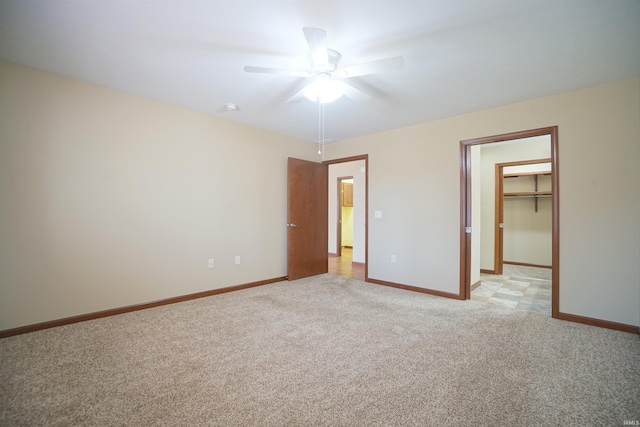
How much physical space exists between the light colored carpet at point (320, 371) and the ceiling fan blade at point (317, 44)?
7.19ft

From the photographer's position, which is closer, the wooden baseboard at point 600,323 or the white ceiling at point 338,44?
the white ceiling at point 338,44

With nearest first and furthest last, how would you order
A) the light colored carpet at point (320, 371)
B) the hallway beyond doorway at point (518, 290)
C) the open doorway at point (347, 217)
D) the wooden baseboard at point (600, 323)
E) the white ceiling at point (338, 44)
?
the light colored carpet at point (320, 371) < the white ceiling at point (338, 44) < the wooden baseboard at point (600, 323) < the hallway beyond doorway at point (518, 290) < the open doorway at point (347, 217)

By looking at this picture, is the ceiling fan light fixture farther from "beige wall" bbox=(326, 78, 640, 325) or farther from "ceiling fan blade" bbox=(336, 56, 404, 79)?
"beige wall" bbox=(326, 78, 640, 325)

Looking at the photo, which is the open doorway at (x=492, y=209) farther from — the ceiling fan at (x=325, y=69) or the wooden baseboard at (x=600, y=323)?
the ceiling fan at (x=325, y=69)

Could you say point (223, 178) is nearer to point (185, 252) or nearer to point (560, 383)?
point (185, 252)

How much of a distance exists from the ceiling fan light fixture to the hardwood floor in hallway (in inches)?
130

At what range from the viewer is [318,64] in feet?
6.44

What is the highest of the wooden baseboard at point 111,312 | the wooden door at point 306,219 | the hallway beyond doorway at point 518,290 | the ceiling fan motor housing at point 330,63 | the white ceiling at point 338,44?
the white ceiling at point 338,44

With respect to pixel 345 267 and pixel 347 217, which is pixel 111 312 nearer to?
pixel 345 267

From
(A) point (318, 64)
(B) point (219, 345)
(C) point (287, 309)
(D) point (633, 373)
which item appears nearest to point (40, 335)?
(B) point (219, 345)

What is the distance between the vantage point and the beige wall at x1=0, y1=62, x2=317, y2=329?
2375 mm

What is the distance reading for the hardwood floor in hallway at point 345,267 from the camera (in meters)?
4.96

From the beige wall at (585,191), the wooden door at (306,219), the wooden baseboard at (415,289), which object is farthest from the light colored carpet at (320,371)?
the wooden door at (306,219)

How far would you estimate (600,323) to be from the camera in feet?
8.64
